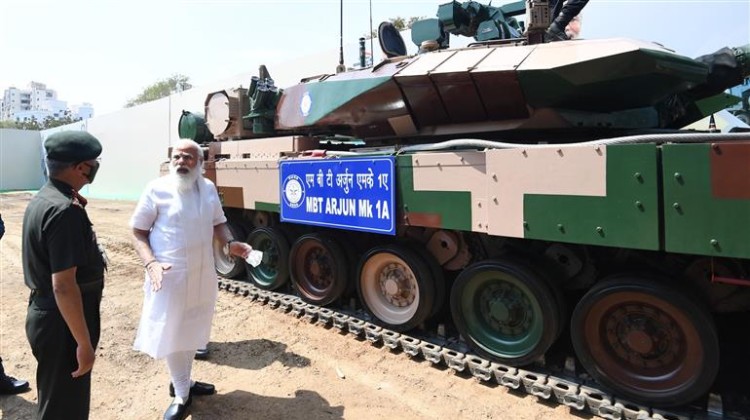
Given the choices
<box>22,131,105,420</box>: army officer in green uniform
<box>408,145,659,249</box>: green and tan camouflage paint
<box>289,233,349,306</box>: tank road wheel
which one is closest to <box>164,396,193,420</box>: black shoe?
<box>22,131,105,420</box>: army officer in green uniform

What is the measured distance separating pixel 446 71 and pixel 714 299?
8.17 feet

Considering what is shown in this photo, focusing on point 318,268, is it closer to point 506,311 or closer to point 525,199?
point 506,311

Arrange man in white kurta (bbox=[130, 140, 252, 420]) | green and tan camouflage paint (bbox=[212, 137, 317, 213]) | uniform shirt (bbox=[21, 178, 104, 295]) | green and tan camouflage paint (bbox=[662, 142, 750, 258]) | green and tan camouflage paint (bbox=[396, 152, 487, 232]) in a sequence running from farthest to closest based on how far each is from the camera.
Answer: green and tan camouflage paint (bbox=[212, 137, 317, 213]) < green and tan camouflage paint (bbox=[396, 152, 487, 232]) < man in white kurta (bbox=[130, 140, 252, 420]) < green and tan camouflage paint (bbox=[662, 142, 750, 258]) < uniform shirt (bbox=[21, 178, 104, 295])

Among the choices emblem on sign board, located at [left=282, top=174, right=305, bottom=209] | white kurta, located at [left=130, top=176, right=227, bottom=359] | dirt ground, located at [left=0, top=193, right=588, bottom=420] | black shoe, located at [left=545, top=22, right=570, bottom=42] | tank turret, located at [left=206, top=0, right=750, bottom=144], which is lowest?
dirt ground, located at [left=0, top=193, right=588, bottom=420]

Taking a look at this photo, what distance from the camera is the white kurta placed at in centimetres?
317

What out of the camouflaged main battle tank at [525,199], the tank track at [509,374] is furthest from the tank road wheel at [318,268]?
the tank track at [509,374]

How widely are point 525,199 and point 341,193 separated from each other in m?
1.83

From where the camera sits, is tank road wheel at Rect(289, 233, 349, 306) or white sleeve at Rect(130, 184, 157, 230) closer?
white sleeve at Rect(130, 184, 157, 230)

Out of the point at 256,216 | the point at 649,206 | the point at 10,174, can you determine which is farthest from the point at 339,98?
the point at 10,174

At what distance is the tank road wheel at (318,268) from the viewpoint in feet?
17.0

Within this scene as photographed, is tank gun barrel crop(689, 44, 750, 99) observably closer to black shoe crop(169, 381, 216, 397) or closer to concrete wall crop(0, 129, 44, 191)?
black shoe crop(169, 381, 216, 397)

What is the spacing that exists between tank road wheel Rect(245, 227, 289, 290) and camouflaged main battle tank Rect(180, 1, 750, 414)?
0.03 m

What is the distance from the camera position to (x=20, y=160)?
3125cm

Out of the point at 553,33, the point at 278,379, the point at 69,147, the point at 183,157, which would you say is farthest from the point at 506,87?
the point at 69,147
